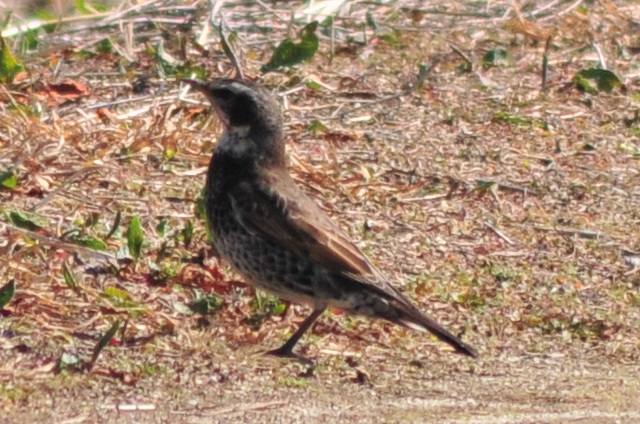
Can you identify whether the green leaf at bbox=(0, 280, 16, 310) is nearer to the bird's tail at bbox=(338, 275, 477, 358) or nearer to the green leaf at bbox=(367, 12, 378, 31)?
the bird's tail at bbox=(338, 275, 477, 358)

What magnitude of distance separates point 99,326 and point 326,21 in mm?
3794

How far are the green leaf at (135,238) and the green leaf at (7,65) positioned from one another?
1815 millimetres

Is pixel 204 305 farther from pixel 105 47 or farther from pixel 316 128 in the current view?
pixel 105 47

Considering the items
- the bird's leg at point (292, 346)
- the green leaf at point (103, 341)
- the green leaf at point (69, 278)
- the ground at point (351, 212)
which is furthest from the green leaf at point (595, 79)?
the green leaf at point (103, 341)

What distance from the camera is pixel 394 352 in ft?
19.8

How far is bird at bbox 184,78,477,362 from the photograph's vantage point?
5949mm

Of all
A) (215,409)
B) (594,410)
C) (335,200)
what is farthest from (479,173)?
(215,409)

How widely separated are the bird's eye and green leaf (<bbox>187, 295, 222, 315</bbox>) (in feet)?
2.82

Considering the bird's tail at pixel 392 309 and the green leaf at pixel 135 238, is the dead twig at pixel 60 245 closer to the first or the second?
the green leaf at pixel 135 238

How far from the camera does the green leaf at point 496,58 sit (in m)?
9.05

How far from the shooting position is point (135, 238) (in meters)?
6.20

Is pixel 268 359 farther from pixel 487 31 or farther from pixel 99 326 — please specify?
pixel 487 31

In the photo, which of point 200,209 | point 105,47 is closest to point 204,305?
point 200,209

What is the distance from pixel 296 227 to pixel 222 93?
69 centimetres
